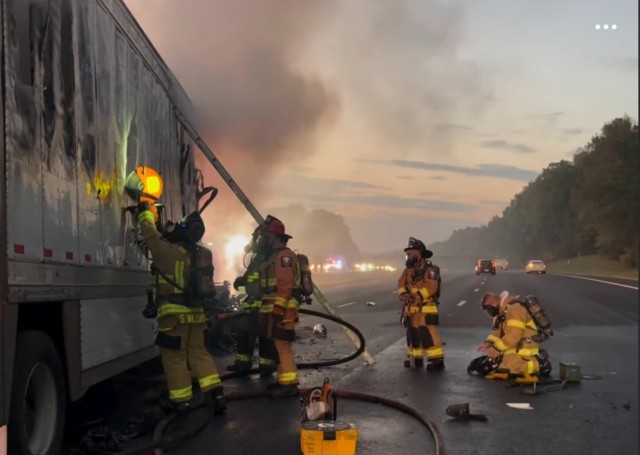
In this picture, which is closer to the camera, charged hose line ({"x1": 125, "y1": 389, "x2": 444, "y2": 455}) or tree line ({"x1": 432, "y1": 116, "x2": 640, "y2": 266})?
charged hose line ({"x1": 125, "y1": 389, "x2": 444, "y2": 455})

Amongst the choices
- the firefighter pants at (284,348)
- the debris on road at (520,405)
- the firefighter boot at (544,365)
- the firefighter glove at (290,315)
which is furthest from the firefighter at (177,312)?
the firefighter boot at (544,365)

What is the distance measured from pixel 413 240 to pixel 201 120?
3.90m

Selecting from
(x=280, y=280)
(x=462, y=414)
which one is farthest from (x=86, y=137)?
(x=462, y=414)

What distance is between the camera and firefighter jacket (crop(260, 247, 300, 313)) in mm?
7473

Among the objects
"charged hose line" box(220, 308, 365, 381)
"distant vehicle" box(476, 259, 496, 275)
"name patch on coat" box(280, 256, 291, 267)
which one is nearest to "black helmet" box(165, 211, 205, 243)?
"name patch on coat" box(280, 256, 291, 267)

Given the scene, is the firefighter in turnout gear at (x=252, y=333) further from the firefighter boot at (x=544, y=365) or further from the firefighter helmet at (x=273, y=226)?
the firefighter boot at (x=544, y=365)

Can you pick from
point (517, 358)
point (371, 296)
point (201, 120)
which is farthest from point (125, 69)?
point (371, 296)

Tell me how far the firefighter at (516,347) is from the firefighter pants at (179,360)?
3632 millimetres

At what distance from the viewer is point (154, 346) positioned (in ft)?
21.4

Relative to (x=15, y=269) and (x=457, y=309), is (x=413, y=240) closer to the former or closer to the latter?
(x=15, y=269)

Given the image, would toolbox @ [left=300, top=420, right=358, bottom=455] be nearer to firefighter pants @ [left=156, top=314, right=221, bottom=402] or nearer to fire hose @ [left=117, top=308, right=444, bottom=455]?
fire hose @ [left=117, top=308, right=444, bottom=455]

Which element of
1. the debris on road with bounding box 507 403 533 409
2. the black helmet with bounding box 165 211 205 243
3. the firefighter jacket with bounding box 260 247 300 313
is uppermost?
the black helmet with bounding box 165 211 205 243

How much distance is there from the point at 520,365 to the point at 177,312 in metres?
4.16

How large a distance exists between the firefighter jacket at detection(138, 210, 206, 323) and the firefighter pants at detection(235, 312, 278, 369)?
2.27 m
